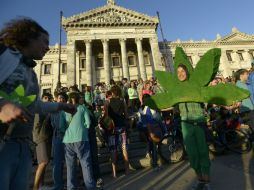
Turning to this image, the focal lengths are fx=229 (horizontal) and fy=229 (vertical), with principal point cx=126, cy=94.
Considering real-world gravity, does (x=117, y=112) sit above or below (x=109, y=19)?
below

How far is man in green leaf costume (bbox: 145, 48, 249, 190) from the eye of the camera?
341 centimetres

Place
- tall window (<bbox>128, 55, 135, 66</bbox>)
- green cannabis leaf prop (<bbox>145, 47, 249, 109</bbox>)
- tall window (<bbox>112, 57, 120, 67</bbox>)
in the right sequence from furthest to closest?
1. tall window (<bbox>128, 55, 135, 66</bbox>)
2. tall window (<bbox>112, 57, 120, 67</bbox>)
3. green cannabis leaf prop (<bbox>145, 47, 249, 109</bbox>)

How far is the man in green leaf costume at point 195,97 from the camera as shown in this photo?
3.41 metres

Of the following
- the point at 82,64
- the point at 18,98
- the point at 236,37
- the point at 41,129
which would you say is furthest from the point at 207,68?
the point at 236,37

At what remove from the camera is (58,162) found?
4.80m

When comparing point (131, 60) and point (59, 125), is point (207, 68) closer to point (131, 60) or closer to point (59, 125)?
point (59, 125)

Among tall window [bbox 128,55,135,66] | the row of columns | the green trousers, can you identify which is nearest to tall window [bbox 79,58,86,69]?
the row of columns

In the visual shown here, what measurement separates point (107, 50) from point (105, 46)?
25.5 inches

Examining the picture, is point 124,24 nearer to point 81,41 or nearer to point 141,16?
point 141,16

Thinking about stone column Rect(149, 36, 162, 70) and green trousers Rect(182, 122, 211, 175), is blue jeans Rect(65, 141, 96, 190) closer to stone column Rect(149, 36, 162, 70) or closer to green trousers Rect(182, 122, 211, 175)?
green trousers Rect(182, 122, 211, 175)

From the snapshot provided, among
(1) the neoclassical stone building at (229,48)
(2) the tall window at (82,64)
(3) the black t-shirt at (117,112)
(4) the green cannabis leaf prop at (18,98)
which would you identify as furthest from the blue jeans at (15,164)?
(1) the neoclassical stone building at (229,48)

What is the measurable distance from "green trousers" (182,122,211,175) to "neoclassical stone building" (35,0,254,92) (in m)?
26.5

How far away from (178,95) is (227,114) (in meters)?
4.24

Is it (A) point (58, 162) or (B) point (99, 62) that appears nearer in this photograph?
(A) point (58, 162)
